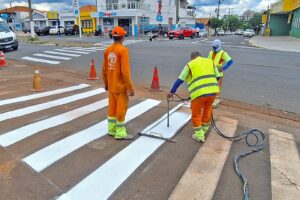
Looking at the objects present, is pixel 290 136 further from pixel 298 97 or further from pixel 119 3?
pixel 119 3

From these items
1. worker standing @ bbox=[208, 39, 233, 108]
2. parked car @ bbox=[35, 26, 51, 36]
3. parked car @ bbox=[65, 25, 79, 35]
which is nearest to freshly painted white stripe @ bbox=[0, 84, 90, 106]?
worker standing @ bbox=[208, 39, 233, 108]

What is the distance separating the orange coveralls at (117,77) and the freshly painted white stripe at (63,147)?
1.78 ft

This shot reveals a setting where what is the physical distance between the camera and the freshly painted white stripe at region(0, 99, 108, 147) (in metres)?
4.64

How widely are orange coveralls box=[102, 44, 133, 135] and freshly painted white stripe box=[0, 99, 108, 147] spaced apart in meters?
1.43

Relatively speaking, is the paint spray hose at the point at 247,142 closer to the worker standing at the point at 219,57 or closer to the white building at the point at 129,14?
the worker standing at the point at 219,57

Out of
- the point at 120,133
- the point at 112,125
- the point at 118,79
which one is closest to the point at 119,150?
the point at 120,133

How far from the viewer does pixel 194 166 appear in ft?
12.8

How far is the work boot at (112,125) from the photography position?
15.6 feet

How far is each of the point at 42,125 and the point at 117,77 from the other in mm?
1983

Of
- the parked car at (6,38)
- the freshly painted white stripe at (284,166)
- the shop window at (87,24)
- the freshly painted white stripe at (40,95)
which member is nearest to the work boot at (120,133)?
the freshly painted white stripe at (284,166)

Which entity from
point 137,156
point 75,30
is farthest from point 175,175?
point 75,30

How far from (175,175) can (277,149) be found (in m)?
2.01

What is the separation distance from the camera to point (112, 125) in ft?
15.7

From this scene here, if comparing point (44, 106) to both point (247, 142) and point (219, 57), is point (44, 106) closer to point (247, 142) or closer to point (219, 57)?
point (219, 57)
